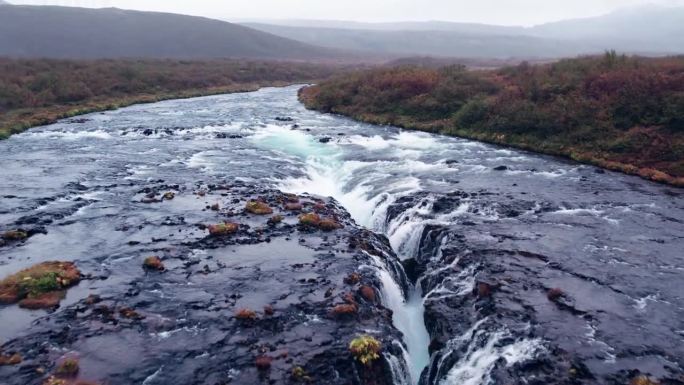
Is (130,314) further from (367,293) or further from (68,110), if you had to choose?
(68,110)

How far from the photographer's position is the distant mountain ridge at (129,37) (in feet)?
431

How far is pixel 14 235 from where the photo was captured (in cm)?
2144

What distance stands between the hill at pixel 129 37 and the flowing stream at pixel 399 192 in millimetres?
97210

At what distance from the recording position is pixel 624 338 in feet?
49.0

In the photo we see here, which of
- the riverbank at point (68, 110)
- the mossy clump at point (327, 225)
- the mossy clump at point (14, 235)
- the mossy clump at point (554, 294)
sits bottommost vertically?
the riverbank at point (68, 110)

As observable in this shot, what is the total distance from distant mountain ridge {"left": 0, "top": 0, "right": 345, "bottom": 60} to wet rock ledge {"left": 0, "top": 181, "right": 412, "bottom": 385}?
11832 cm

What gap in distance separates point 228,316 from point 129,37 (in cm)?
15909

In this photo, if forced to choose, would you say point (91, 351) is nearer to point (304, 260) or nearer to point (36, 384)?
point (36, 384)

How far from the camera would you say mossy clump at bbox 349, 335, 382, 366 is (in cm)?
1391

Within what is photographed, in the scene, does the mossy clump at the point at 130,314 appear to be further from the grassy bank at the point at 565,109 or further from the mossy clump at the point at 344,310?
the grassy bank at the point at 565,109

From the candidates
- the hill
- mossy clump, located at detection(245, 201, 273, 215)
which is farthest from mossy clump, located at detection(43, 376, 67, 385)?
the hill

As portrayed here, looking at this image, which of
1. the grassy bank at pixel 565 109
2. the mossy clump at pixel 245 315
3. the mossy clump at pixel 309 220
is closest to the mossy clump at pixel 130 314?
the mossy clump at pixel 245 315

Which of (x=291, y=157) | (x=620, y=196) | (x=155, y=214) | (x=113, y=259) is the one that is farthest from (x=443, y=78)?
(x=113, y=259)

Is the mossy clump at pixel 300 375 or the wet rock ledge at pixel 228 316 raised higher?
the mossy clump at pixel 300 375
